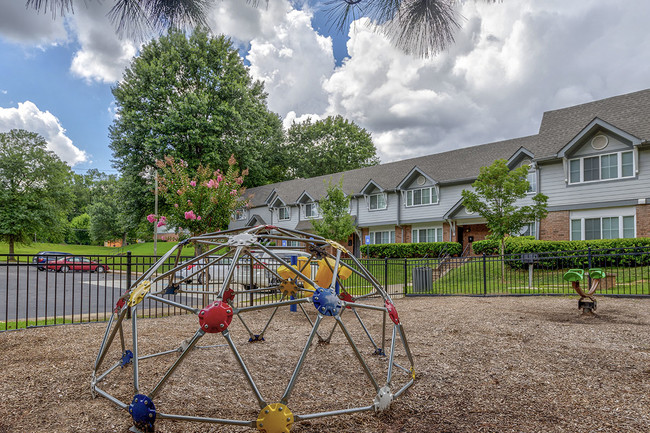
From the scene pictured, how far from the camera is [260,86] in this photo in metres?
39.3

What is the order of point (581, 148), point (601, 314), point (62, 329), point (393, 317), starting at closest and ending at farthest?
1. point (393, 317)
2. point (62, 329)
3. point (601, 314)
4. point (581, 148)

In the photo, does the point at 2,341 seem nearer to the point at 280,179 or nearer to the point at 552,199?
the point at 552,199

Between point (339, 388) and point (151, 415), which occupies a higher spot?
point (151, 415)

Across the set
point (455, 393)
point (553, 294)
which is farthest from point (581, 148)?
point (455, 393)

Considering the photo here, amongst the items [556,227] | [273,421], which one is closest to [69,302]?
[273,421]

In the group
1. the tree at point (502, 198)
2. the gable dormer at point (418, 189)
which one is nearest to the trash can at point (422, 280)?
the tree at point (502, 198)

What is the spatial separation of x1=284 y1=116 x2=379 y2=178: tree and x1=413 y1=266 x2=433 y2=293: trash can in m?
36.0

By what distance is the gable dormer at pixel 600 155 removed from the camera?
57.1 feet

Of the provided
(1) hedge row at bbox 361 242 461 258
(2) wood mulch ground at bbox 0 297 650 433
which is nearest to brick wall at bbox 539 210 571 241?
(1) hedge row at bbox 361 242 461 258

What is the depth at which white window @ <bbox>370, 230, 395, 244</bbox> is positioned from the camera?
28381 mm

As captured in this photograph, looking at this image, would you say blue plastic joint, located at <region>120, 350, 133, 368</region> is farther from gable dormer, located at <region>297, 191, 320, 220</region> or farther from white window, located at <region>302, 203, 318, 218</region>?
white window, located at <region>302, 203, 318, 218</region>

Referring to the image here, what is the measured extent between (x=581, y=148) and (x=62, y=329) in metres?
21.6

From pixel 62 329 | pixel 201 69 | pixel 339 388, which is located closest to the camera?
pixel 339 388

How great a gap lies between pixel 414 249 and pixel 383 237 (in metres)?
4.52
